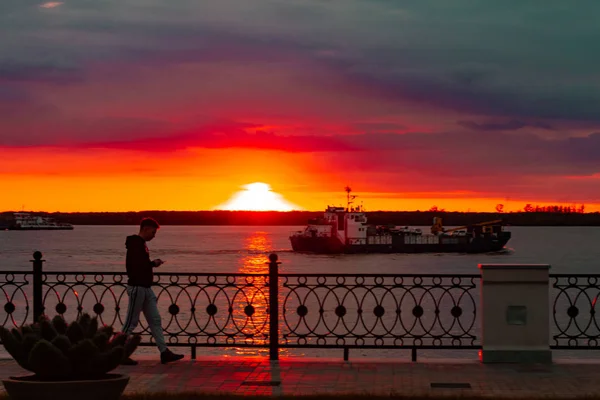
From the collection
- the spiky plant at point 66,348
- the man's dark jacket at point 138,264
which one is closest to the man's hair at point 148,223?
the man's dark jacket at point 138,264

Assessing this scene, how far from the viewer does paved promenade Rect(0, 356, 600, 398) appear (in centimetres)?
1051

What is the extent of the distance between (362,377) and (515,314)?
2572mm

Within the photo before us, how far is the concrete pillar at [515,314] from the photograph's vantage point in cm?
1238

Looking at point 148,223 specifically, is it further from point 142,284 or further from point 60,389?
point 60,389

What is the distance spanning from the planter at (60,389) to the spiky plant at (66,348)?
16 centimetres

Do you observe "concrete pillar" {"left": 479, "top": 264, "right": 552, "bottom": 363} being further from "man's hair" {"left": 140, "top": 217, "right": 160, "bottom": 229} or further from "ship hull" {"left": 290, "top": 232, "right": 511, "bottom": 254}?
"ship hull" {"left": 290, "top": 232, "right": 511, "bottom": 254}

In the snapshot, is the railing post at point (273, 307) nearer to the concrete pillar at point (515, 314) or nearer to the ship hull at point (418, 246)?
the concrete pillar at point (515, 314)

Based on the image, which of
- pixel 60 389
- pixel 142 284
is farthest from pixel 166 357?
pixel 60 389

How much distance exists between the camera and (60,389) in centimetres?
762

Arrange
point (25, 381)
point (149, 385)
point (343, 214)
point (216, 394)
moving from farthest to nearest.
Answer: point (343, 214)
point (149, 385)
point (216, 394)
point (25, 381)

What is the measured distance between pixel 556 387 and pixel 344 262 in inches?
3824

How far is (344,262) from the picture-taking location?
353ft

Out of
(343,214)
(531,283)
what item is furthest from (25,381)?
(343,214)

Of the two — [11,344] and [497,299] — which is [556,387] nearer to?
[497,299]
